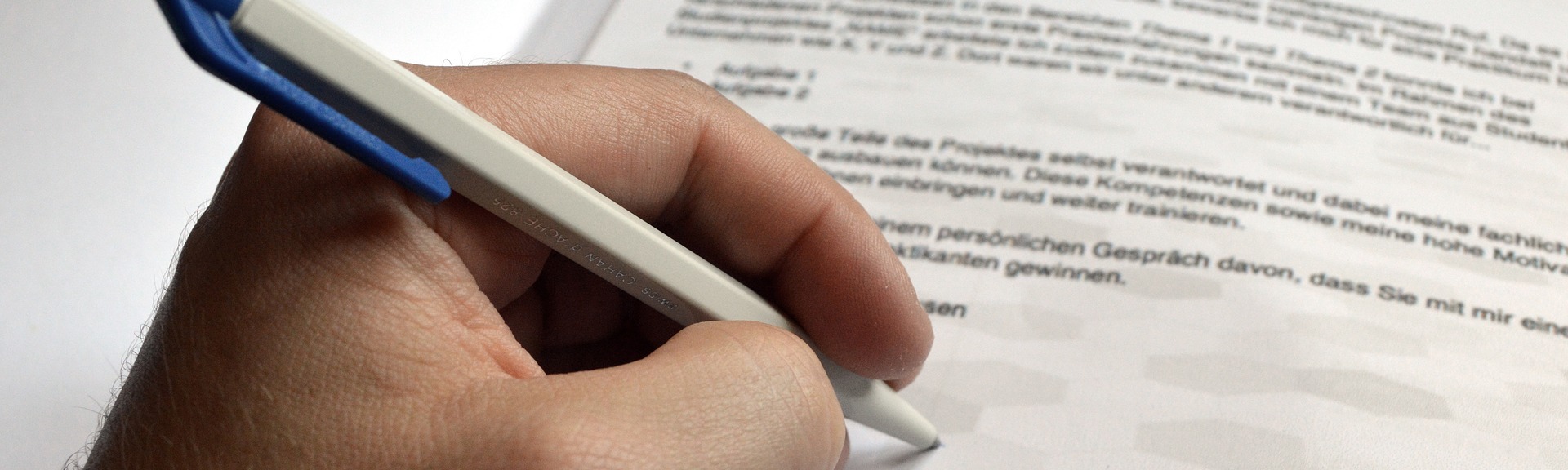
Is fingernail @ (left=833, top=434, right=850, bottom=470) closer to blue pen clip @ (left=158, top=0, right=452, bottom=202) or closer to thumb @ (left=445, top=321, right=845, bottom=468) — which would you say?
thumb @ (left=445, top=321, right=845, bottom=468)

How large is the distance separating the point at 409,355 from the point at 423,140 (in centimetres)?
7

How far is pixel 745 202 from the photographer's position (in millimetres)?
443

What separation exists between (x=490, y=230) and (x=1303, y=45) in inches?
22.8

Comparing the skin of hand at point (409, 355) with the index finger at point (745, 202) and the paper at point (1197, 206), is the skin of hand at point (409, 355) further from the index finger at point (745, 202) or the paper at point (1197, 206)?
the paper at point (1197, 206)

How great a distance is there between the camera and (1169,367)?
48 centimetres

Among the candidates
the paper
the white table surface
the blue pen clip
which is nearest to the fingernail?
the paper

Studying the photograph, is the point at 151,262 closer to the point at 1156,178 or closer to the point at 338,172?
the point at 338,172

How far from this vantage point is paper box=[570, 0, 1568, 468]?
1.52ft

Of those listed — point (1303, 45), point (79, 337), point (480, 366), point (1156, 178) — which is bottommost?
point (79, 337)

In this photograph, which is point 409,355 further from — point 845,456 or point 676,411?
point 845,456

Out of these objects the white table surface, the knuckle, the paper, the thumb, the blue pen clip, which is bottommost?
the white table surface

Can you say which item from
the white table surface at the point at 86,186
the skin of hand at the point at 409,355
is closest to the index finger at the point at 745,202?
the skin of hand at the point at 409,355

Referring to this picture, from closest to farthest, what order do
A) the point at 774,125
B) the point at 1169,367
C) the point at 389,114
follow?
the point at 389,114 < the point at 1169,367 < the point at 774,125

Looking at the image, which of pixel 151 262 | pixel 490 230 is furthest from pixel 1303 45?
pixel 151 262
